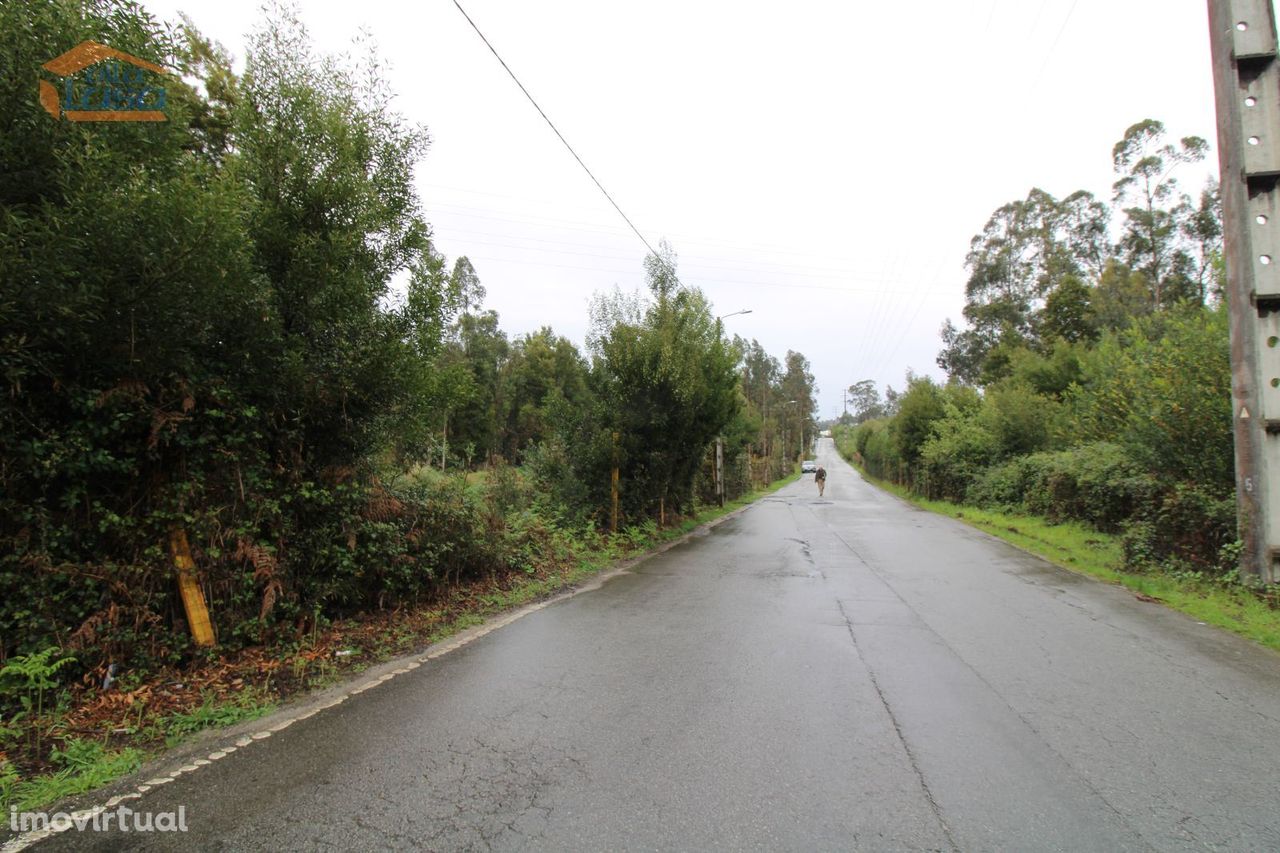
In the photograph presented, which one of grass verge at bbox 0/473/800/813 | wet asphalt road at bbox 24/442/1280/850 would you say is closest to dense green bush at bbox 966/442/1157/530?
wet asphalt road at bbox 24/442/1280/850

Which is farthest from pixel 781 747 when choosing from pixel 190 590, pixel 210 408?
pixel 210 408

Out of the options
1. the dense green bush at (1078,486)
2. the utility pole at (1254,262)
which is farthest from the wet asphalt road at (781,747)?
the dense green bush at (1078,486)

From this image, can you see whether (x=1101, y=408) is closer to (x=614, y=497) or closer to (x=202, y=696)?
(x=614, y=497)

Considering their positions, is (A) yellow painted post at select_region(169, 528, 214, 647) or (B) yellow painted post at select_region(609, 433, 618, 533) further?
(B) yellow painted post at select_region(609, 433, 618, 533)

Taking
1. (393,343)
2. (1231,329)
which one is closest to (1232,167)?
(1231,329)

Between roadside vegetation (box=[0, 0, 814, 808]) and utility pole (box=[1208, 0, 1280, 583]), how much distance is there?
28.9 feet

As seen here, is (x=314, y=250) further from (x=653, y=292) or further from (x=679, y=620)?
(x=653, y=292)

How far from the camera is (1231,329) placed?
7.83 m

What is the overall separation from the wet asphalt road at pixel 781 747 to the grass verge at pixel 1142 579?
420 millimetres

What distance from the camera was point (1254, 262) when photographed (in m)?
7.52

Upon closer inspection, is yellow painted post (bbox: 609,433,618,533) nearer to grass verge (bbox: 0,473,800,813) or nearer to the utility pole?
grass verge (bbox: 0,473,800,813)

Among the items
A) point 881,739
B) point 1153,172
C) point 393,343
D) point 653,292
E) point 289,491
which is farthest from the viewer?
point 1153,172

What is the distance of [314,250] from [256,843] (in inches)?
180

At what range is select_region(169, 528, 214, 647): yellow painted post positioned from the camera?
4.62m
